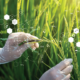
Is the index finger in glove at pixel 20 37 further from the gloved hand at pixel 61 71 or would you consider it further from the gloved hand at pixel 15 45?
the gloved hand at pixel 61 71

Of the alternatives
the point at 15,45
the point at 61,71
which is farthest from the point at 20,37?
the point at 61,71

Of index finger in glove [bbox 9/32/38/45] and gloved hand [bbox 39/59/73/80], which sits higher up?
index finger in glove [bbox 9/32/38/45]

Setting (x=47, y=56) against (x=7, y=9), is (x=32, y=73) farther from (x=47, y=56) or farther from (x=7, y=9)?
(x=7, y=9)

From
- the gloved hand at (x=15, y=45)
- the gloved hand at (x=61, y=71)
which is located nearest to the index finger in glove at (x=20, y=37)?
the gloved hand at (x=15, y=45)

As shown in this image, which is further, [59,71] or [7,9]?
[7,9]

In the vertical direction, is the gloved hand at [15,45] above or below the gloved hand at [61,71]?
above

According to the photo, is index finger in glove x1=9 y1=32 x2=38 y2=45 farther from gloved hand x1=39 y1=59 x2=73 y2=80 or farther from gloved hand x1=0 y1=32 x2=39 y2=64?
gloved hand x1=39 y1=59 x2=73 y2=80

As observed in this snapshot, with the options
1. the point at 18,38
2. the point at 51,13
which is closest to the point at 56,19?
the point at 51,13

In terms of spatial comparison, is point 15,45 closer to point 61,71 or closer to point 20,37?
point 20,37

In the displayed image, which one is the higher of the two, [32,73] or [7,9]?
[7,9]

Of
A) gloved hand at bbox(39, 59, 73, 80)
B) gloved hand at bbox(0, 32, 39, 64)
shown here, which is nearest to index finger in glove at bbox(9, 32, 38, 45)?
gloved hand at bbox(0, 32, 39, 64)

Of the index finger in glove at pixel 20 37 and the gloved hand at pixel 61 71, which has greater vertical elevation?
the index finger in glove at pixel 20 37
